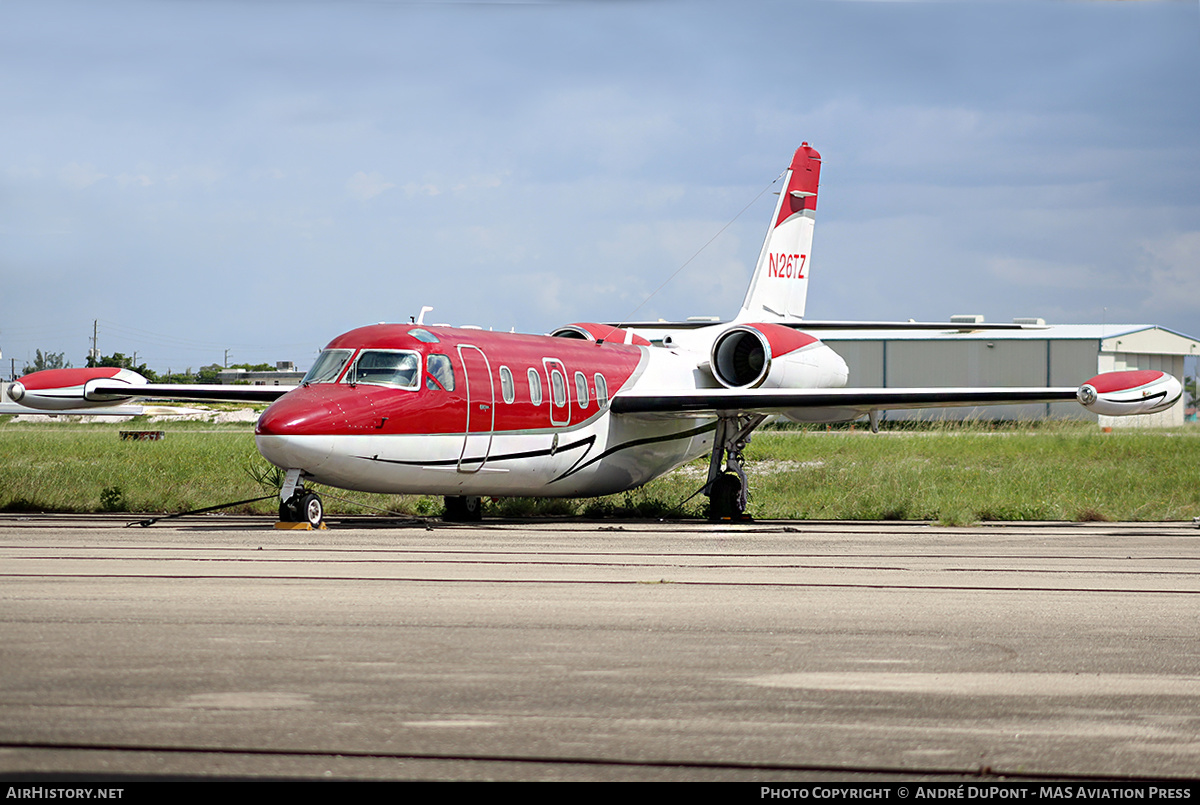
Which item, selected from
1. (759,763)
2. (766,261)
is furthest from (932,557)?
(766,261)

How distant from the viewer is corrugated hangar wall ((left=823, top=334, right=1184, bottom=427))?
216 feet

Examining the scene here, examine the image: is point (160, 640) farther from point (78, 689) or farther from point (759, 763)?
point (759, 763)

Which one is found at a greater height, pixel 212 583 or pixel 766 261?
pixel 766 261

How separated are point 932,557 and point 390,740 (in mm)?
9177

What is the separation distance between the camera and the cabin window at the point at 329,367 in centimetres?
1686

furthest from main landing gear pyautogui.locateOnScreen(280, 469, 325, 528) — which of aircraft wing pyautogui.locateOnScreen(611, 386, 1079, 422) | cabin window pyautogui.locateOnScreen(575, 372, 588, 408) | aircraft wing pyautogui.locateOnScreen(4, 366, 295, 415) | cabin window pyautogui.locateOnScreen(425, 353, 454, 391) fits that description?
aircraft wing pyautogui.locateOnScreen(611, 386, 1079, 422)

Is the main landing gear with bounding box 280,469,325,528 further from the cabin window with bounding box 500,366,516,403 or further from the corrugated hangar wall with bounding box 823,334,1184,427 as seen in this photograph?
the corrugated hangar wall with bounding box 823,334,1184,427

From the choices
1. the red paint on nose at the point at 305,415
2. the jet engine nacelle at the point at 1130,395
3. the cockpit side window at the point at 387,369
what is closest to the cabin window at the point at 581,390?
the cockpit side window at the point at 387,369

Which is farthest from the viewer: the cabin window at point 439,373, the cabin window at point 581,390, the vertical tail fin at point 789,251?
the vertical tail fin at point 789,251

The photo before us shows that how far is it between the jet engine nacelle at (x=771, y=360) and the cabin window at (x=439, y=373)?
6.25 metres

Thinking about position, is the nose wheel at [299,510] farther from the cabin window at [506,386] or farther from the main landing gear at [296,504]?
the cabin window at [506,386]

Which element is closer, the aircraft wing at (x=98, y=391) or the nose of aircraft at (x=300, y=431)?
the nose of aircraft at (x=300, y=431)

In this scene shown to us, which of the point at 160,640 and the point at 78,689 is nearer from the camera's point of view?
the point at 78,689

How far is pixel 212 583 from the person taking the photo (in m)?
9.79
